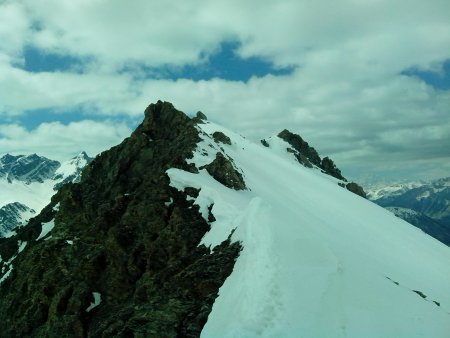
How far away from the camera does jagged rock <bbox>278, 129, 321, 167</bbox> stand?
461ft

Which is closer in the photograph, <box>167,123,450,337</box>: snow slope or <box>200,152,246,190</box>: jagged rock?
<box>167,123,450,337</box>: snow slope

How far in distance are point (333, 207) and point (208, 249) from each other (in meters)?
35.5

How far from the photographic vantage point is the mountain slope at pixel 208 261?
78.0 feet

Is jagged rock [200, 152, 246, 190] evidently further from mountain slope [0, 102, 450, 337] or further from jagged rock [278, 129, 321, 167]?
jagged rock [278, 129, 321, 167]

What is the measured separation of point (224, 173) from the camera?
51.4 meters

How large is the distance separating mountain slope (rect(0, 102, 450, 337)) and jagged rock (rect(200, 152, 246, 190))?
150 mm

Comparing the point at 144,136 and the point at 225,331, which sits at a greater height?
the point at 144,136

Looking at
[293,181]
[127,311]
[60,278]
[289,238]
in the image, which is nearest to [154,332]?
[127,311]

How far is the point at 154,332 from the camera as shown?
2586 centimetres

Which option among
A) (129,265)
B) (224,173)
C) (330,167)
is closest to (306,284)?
(129,265)

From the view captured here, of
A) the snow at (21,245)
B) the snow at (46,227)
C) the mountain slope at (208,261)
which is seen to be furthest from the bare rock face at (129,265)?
the snow at (46,227)

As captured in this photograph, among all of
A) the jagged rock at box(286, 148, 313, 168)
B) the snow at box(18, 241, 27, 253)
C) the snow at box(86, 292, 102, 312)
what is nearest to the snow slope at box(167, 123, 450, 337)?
the snow at box(86, 292, 102, 312)

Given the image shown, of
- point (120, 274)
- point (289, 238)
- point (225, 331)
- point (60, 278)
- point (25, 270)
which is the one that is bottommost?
point (25, 270)

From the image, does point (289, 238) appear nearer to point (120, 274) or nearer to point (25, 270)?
point (120, 274)
